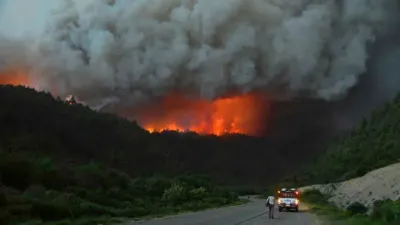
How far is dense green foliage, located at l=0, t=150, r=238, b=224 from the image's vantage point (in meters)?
46.3

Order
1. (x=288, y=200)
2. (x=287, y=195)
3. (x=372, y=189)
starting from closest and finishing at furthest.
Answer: (x=288, y=200) → (x=287, y=195) → (x=372, y=189)

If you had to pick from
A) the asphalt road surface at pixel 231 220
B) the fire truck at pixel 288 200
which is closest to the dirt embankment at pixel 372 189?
the fire truck at pixel 288 200

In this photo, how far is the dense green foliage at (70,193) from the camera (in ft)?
152

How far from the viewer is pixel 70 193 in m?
67.4

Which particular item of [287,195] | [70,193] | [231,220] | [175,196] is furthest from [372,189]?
[231,220]

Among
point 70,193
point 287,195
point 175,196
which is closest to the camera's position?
point 70,193

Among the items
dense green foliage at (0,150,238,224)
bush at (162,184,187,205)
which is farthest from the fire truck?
bush at (162,184,187,205)

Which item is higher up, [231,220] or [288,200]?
[288,200]

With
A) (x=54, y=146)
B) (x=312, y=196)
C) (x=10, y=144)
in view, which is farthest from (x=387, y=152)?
(x=10, y=144)

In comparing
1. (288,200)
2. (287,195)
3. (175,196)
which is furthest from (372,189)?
(288,200)

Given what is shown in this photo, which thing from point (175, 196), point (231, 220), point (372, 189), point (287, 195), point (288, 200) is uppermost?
point (372, 189)

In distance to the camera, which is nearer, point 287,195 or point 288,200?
point 288,200

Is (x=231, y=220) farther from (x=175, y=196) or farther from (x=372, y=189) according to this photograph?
(x=372, y=189)

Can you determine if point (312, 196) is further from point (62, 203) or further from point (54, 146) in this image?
point (62, 203)
